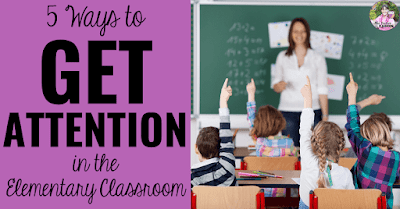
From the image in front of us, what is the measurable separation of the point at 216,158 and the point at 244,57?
2909mm

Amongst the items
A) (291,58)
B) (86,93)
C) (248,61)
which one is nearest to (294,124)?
(291,58)

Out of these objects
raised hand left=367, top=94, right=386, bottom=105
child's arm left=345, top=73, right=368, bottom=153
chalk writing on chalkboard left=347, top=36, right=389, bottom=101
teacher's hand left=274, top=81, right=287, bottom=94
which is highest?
chalk writing on chalkboard left=347, top=36, right=389, bottom=101

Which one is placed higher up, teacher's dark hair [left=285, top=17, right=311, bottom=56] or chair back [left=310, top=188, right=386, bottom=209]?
teacher's dark hair [left=285, top=17, right=311, bottom=56]

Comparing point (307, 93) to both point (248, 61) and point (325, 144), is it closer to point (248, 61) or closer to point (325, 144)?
point (325, 144)

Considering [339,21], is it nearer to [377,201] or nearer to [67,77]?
[377,201]

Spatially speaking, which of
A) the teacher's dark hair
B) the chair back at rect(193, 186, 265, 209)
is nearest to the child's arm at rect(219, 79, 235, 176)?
the chair back at rect(193, 186, 265, 209)

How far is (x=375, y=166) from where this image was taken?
6.95ft

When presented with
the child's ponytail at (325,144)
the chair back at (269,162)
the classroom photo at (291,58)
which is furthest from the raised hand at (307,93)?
the classroom photo at (291,58)

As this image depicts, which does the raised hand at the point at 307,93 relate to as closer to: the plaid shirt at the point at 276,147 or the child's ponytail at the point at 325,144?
the child's ponytail at the point at 325,144

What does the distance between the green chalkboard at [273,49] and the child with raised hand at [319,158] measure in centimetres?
273

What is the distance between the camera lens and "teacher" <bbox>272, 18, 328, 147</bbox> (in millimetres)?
4453

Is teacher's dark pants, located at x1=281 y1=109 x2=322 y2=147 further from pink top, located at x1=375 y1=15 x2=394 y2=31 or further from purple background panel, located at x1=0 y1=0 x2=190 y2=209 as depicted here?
purple background panel, located at x1=0 y1=0 x2=190 y2=209

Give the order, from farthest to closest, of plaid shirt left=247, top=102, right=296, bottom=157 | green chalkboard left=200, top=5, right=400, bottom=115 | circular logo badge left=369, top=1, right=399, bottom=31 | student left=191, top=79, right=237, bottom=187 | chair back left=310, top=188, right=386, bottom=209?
green chalkboard left=200, top=5, right=400, bottom=115 < plaid shirt left=247, top=102, right=296, bottom=157 < circular logo badge left=369, top=1, right=399, bottom=31 < student left=191, top=79, right=237, bottom=187 < chair back left=310, top=188, right=386, bottom=209

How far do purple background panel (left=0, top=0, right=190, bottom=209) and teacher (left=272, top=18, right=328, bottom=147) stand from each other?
3841 mm
